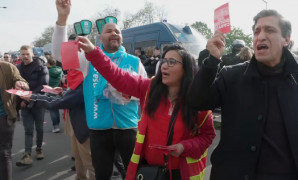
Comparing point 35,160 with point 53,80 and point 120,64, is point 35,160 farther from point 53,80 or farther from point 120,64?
point 120,64

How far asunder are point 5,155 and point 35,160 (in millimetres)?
1965

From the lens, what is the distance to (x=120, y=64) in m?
2.60

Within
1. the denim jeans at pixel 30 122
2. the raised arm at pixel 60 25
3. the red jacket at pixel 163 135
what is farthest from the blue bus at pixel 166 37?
the red jacket at pixel 163 135

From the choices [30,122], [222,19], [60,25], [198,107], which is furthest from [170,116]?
[30,122]

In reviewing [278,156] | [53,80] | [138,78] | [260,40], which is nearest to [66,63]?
[138,78]

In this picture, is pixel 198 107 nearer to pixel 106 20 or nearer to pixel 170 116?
pixel 170 116

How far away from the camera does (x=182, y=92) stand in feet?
6.48

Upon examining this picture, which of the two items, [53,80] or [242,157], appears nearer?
[242,157]

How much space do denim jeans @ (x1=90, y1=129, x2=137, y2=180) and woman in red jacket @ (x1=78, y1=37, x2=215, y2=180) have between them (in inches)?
25.1

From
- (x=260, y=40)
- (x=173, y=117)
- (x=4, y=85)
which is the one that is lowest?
(x=173, y=117)

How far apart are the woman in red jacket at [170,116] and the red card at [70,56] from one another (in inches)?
4.1

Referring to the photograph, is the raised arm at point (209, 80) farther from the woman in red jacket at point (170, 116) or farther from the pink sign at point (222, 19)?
the woman in red jacket at point (170, 116)

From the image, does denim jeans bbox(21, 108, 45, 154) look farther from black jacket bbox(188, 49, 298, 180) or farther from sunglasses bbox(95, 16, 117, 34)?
black jacket bbox(188, 49, 298, 180)

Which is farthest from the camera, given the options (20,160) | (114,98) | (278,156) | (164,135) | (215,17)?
(20,160)
